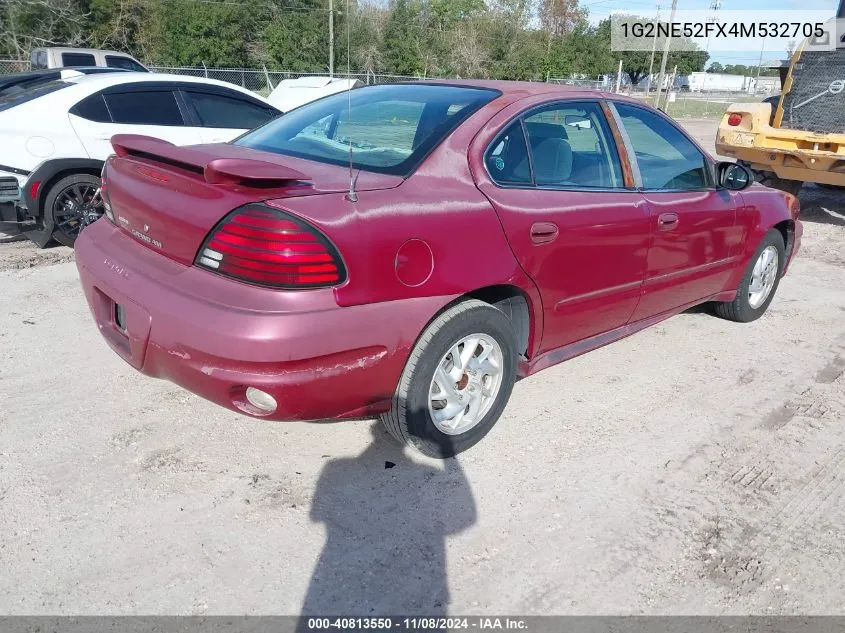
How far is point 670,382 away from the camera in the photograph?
414cm

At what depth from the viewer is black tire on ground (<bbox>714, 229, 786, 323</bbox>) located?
191 inches

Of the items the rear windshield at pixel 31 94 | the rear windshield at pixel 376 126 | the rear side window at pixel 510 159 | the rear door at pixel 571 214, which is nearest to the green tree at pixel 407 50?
the rear windshield at pixel 31 94

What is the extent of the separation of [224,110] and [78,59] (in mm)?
13622

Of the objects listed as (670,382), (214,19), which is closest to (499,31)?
(214,19)

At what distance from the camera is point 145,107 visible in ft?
21.7

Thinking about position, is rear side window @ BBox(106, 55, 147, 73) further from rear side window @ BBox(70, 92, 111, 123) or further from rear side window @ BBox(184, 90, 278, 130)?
rear side window @ BBox(70, 92, 111, 123)

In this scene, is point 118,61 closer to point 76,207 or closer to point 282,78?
point 282,78

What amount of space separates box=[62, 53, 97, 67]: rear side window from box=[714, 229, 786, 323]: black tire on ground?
1748 centimetres

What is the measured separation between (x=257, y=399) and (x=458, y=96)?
179 cm

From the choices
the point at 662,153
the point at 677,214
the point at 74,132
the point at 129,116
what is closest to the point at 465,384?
the point at 677,214

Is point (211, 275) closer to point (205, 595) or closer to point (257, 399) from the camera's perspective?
point (257, 399)

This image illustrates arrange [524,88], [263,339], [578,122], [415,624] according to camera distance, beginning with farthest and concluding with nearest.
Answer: [578,122]
[524,88]
[263,339]
[415,624]

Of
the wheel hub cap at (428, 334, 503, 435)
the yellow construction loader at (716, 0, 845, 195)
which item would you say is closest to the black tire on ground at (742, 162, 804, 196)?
the yellow construction loader at (716, 0, 845, 195)

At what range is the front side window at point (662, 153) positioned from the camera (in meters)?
3.84
